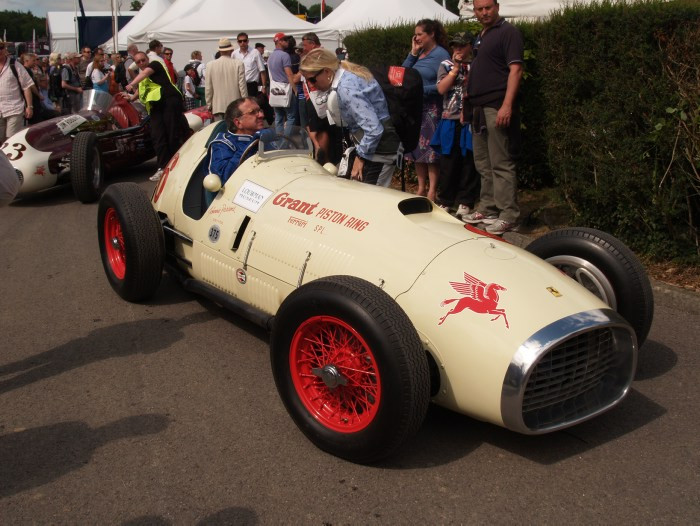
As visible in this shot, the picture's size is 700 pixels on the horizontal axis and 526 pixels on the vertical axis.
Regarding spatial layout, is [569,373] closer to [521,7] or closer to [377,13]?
[521,7]

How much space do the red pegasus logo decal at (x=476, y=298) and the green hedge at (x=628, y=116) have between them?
9.28 feet

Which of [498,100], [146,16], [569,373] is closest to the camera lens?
[569,373]

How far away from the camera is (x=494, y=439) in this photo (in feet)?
11.6

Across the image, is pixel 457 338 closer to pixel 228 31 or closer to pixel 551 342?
pixel 551 342

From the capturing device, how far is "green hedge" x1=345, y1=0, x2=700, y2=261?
17.7 feet

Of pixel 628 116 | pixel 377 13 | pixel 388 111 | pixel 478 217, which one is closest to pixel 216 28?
pixel 377 13

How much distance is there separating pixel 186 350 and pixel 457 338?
2.08m

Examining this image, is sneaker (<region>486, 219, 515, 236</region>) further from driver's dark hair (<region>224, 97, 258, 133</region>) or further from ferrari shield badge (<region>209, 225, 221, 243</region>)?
ferrari shield badge (<region>209, 225, 221, 243</region>)

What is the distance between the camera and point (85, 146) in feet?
28.6

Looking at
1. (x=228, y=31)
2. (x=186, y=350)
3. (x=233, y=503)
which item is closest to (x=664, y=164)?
(x=186, y=350)

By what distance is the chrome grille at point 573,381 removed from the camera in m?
3.18

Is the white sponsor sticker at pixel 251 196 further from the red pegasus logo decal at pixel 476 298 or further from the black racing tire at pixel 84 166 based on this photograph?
the black racing tire at pixel 84 166

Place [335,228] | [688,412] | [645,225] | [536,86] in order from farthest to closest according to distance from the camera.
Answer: [536,86]
[645,225]
[335,228]
[688,412]

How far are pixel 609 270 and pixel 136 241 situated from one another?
312 centimetres
